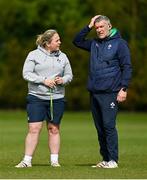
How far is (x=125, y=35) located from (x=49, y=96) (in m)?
42.7

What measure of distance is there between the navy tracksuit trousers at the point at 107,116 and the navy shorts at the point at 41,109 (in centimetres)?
54

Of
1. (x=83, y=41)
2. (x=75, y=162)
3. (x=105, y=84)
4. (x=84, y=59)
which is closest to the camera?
(x=105, y=84)

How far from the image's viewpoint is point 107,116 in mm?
13078

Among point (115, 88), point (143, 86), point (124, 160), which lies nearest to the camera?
point (115, 88)

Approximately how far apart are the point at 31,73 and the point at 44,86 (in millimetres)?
282

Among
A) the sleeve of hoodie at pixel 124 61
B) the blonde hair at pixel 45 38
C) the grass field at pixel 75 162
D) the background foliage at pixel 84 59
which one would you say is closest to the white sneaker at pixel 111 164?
the grass field at pixel 75 162

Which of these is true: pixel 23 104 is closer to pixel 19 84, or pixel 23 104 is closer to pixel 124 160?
pixel 19 84

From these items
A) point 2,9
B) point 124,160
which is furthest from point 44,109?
point 2,9

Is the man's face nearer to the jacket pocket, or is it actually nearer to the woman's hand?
the jacket pocket

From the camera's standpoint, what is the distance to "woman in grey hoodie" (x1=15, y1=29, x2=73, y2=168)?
43.4 feet

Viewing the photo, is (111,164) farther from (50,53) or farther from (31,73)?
(50,53)

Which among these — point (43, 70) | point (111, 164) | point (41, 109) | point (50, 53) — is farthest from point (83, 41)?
point (111, 164)

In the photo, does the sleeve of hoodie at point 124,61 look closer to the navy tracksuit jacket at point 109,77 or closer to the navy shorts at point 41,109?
the navy tracksuit jacket at point 109,77

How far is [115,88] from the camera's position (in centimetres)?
1309
